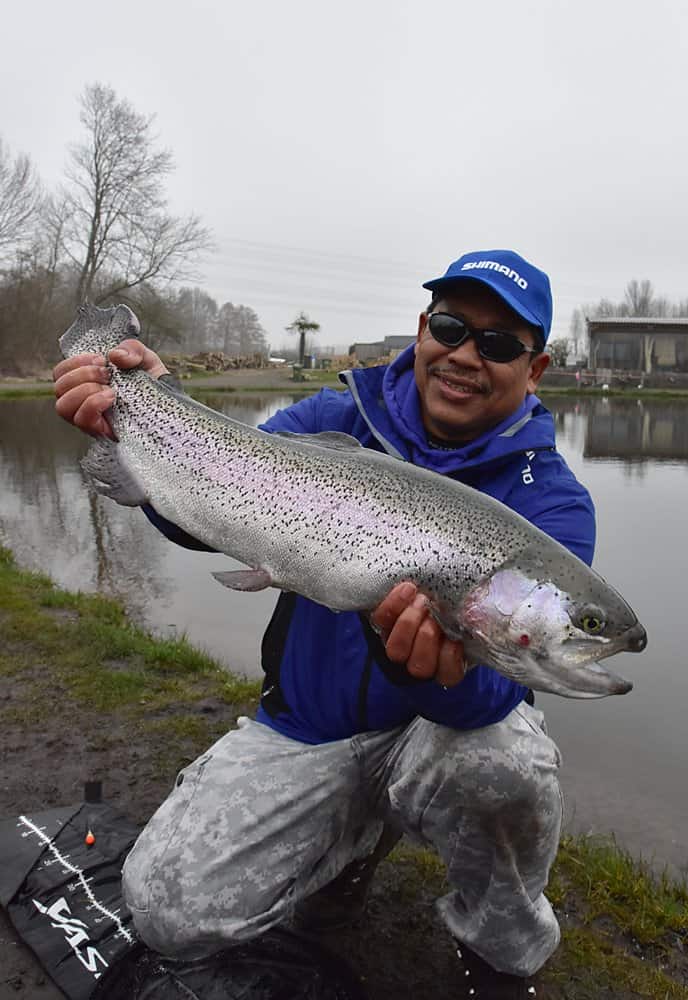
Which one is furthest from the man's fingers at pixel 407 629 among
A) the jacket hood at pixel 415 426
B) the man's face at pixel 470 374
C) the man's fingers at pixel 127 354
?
the man's fingers at pixel 127 354

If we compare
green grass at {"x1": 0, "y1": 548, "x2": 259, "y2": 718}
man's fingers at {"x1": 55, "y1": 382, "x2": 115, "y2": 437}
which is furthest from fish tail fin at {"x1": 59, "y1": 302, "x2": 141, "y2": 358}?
green grass at {"x1": 0, "y1": 548, "x2": 259, "y2": 718}

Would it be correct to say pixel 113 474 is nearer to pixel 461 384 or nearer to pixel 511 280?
pixel 461 384

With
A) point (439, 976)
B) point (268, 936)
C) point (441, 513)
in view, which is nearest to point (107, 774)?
point (268, 936)

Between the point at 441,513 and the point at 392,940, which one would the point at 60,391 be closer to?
the point at 441,513

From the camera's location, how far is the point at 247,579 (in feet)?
9.32

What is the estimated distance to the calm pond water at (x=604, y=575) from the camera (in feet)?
15.9

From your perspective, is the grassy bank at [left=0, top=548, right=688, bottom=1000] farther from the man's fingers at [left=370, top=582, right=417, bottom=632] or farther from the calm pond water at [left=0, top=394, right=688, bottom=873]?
the man's fingers at [left=370, top=582, right=417, bottom=632]

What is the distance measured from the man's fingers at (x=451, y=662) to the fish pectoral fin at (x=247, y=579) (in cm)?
73

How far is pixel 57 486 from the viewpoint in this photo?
1466cm

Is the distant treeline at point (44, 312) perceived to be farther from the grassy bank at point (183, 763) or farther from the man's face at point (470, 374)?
the man's face at point (470, 374)

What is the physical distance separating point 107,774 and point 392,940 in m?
1.98

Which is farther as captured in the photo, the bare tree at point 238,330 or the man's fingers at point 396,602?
the bare tree at point 238,330

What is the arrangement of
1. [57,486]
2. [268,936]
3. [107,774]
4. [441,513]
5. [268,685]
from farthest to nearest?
[57,486] < [107,774] < [268,685] < [268,936] < [441,513]

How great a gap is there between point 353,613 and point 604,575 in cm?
694
